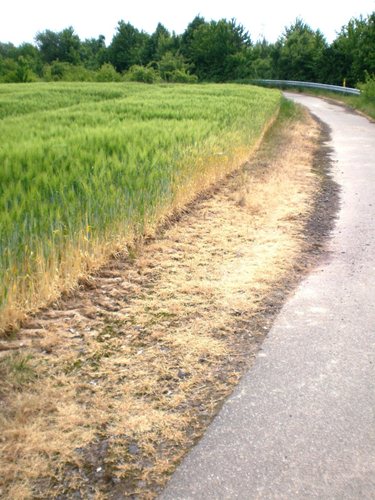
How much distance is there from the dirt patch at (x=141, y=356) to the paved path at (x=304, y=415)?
14 cm

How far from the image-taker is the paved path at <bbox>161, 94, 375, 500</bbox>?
7.54ft

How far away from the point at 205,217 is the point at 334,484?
4.83 metres

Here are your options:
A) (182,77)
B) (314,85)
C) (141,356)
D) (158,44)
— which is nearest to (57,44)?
(158,44)

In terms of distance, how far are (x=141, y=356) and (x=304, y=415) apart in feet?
3.94

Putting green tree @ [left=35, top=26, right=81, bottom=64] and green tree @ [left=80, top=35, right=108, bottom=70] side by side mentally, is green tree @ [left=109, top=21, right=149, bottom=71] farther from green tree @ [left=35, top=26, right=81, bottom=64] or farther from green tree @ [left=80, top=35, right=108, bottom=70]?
green tree @ [left=35, top=26, right=81, bottom=64]

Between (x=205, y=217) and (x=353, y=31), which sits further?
(x=353, y=31)

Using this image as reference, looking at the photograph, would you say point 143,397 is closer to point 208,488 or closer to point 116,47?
point 208,488

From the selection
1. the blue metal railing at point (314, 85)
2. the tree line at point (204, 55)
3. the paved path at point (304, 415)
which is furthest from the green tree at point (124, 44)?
the paved path at point (304, 415)

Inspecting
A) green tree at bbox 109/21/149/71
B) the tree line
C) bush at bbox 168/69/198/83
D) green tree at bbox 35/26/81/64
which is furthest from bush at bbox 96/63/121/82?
green tree at bbox 35/26/81/64

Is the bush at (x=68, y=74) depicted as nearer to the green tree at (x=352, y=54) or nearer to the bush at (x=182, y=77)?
the bush at (x=182, y=77)

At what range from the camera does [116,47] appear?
241 ft

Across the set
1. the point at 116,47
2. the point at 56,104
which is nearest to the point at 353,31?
the point at 56,104

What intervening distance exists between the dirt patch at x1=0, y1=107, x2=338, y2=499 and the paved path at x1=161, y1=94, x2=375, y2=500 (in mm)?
141

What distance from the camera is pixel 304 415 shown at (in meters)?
2.78
